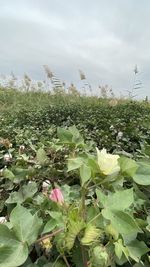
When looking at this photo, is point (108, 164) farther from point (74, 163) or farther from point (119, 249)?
point (119, 249)

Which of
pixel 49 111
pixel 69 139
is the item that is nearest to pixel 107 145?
pixel 69 139

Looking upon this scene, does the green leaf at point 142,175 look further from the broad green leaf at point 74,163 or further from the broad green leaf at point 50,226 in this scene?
the broad green leaf at point 50,226

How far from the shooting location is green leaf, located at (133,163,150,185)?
1219 mm

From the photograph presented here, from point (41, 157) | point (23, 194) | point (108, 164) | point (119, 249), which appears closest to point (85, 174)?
point (108, 164)

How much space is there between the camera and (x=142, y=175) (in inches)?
48.5

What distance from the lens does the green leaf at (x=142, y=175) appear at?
122cm

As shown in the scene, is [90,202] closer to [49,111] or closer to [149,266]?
[149,266]

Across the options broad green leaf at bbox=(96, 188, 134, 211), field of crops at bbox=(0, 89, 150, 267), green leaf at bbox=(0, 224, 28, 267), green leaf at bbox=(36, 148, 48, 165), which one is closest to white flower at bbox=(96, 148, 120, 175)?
field of crops at bbox=(0, 89, 150, 267)

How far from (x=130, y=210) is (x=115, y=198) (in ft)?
0.54

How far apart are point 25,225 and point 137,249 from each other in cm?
26

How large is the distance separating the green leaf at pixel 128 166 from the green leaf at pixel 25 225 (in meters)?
0.25

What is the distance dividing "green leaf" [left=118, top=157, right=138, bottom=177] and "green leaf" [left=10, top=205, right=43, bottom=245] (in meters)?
0.25

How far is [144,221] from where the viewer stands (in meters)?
1.19

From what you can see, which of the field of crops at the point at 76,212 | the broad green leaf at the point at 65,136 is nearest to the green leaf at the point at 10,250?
the field of crops at the point at 76,212
